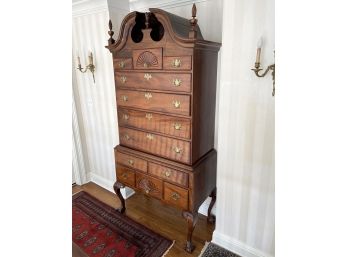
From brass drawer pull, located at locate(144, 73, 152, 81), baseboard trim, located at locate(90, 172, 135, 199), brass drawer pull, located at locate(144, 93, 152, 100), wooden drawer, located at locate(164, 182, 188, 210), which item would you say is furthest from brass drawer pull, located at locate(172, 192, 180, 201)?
baseboard trim, located at locate(90, 172, 135, 199)

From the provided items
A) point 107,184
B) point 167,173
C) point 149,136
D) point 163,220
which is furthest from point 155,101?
point 107,184

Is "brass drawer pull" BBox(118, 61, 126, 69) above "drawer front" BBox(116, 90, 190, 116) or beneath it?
above

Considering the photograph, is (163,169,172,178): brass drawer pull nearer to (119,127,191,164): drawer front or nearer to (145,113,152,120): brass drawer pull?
(119,127,191,164): drawer front

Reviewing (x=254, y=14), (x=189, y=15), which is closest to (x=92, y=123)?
(x=189, y=15)

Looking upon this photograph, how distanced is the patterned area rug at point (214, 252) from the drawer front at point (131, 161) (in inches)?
34.6

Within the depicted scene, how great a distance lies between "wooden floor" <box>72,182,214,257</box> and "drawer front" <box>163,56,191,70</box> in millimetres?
1562

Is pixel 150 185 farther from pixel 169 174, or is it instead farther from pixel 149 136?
pixel 149 136

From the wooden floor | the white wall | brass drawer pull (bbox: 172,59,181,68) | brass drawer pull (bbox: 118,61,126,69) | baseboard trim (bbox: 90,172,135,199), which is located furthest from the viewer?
baseboard trim (bbox: 90,172,135,199)

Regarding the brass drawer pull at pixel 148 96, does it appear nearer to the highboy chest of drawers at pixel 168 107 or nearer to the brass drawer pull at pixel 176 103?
the highboy chest of drawers at pixel 168 107

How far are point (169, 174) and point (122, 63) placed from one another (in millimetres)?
1022

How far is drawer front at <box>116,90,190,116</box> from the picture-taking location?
5.23ft

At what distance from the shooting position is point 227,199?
181 cm

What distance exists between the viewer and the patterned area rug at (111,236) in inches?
76.0
